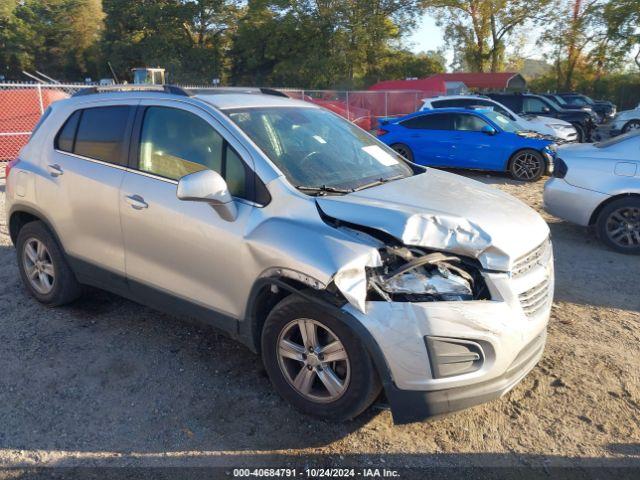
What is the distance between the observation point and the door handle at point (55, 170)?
4203 millimetres

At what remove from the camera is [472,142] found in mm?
11477

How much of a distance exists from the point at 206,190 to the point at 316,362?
1145 mm

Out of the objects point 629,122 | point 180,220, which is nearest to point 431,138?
point 180,220

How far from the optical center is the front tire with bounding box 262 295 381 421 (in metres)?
2.83

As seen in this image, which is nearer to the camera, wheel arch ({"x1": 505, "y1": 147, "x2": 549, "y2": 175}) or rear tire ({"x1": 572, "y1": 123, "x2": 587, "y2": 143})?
wheel arch ({"x1": 505, "y1": 147, "x2": 549, "y2": 175})

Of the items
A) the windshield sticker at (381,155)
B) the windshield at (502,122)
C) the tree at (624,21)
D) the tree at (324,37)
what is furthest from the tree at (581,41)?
the windshield sticker at (381,155)

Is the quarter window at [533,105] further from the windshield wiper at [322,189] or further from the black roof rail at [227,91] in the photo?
the windshield wiper at [322,189]

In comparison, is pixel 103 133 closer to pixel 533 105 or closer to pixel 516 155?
pixel 516 155

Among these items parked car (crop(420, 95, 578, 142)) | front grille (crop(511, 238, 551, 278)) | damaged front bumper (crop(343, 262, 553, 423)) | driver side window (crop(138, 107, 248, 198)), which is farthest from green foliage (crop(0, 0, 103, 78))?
damaged front bumper (crop(343, 262, 553, 423))

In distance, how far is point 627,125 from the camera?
20375 millimetres

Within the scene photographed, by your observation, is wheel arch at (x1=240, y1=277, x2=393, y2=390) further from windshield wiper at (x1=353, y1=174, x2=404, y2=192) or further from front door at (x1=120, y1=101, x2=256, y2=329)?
windshield wiper at (x1=353, y1=174, x2=404, y2=192)

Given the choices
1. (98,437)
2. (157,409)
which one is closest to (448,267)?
(157,409)

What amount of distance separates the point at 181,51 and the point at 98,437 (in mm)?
44483

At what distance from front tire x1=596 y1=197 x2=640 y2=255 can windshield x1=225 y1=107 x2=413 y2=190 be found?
3.44 m
